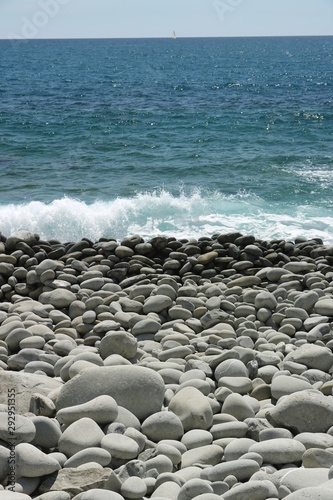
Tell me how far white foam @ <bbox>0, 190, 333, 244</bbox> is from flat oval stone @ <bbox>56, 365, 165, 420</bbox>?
5.19 metres

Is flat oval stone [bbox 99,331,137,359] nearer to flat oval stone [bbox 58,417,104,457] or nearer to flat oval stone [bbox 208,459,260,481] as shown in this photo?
flat oval stone [bbox 58,417,104,457]

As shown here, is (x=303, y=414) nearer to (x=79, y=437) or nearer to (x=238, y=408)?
(x=238, y=408)

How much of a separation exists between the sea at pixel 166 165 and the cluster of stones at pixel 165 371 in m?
2.03

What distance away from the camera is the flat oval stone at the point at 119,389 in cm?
349

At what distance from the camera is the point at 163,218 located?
9.52 metres

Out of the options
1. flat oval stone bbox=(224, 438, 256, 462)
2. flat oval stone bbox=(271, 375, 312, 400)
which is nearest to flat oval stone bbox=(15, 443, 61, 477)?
flat oval stone bbox=(224, 438, 256, 462)

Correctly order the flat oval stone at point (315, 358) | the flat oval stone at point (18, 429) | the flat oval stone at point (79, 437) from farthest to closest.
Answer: the flat oval stone at point (315, 358)
the flat oval stone at point (79, 437)
the flat oval stone at point (18, 429)

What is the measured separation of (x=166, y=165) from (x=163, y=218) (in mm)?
4002

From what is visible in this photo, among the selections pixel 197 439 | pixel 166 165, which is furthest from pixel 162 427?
pixel 166 165

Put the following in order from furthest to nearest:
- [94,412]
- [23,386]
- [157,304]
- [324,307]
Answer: [157,304] < [324,307] < [23,386] < [94,412]

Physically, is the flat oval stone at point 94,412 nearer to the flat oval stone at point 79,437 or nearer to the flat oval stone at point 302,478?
the flat oval stone at point 79,437

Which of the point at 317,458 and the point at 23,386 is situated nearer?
the point at 317,458

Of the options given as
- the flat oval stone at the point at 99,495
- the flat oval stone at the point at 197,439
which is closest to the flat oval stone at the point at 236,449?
→ the flat oval stone at the point at 197,439

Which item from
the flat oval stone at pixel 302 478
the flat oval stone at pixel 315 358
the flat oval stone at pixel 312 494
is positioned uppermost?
the flat oval stone at pixel 312 494
